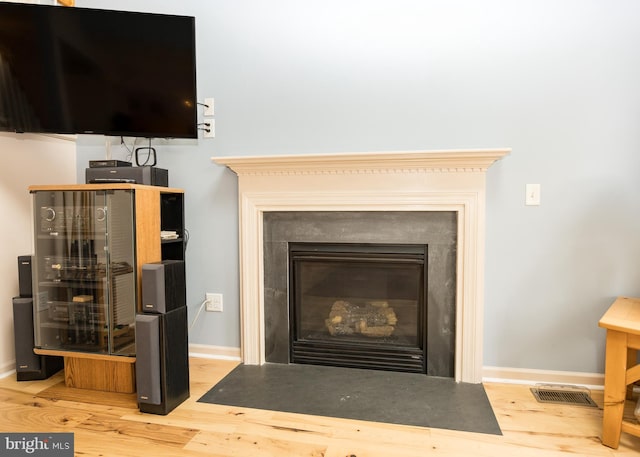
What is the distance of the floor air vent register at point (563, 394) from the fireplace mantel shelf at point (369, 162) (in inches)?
46.6

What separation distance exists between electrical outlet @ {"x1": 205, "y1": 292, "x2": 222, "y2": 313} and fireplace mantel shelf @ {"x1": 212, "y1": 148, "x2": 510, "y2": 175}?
0.80 meters

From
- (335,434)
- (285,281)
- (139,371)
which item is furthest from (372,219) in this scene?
(139,371)

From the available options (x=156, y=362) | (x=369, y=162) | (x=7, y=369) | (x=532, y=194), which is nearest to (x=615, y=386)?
(x=532, y=194)

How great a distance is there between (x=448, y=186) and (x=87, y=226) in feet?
6.19

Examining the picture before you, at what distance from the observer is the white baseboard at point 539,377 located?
2.18 meters

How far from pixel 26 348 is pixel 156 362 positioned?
89 centimetres

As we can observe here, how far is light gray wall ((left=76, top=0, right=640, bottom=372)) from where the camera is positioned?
208cm

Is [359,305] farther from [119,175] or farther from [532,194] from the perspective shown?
[119,175]

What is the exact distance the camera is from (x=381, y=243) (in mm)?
2344

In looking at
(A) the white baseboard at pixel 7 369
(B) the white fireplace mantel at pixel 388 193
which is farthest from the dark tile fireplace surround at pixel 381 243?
(A) the white baseboard at pixel 7 369

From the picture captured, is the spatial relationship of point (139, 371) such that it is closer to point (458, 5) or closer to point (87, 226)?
point (87, 226)

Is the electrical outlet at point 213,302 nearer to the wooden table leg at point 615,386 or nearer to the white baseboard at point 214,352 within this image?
the white baseboard at point 214,352

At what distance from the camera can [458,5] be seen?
2172 mm

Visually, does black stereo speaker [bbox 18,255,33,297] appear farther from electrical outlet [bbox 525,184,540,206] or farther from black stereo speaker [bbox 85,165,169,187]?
electrical outlet [bbox 525,184,540,206]
